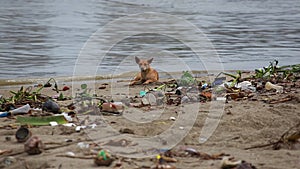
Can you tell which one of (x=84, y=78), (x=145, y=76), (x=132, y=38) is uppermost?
(x=132, y=38)

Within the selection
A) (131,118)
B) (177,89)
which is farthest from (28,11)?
(131,118)

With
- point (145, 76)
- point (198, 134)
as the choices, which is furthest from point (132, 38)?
point (198, 134)

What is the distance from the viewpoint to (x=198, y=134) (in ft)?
11.8

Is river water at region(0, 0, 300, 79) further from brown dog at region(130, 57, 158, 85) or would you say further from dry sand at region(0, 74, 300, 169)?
dry sand at region(0, 74, 300, 169)

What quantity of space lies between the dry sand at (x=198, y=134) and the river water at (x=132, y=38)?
3.94 m

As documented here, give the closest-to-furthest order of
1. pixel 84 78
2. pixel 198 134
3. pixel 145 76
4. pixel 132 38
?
pixel 198 134 < pixel 145 76 < pixel 84 78 < pixel 132 38

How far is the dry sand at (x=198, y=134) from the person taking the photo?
297 cm

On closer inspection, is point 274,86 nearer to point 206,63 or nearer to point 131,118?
point 131,118

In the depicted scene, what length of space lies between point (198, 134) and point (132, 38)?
331 inches

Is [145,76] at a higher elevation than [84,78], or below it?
Result: higher

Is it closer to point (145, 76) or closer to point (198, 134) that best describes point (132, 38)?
point (145, 76)

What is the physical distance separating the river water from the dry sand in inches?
155

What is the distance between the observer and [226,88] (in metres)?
5.23

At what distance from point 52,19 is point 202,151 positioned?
13440mm
